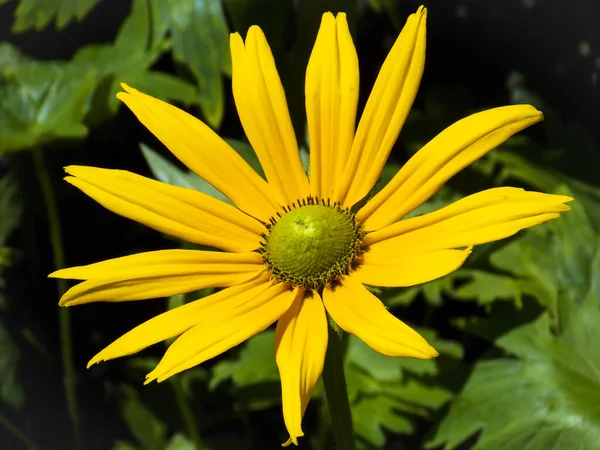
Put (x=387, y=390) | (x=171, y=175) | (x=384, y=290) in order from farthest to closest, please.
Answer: (x=387, y=390) → (x=171, y=175) → (x=384, y=290)

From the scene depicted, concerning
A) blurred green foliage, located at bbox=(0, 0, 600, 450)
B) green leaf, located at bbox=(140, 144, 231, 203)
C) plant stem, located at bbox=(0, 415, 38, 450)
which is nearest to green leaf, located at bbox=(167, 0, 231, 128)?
blurred green foliage, located at bbox=(0, 0, 600, 450)

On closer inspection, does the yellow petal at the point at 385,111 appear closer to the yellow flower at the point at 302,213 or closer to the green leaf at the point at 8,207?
the yellow flower at the point at 302,213

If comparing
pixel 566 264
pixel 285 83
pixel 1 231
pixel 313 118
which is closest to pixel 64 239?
pixel 1 231

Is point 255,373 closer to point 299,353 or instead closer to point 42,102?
point 299,353

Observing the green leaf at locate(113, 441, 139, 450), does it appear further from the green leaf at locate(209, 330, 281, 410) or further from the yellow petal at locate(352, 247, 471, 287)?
the yellow petal at locate(352, 247, 471, 287)

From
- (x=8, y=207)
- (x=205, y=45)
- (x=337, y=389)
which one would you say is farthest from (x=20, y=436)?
(x=337, y=389)

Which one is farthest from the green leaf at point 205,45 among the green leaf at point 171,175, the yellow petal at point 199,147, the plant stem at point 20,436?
the plant stem at point 20,436
